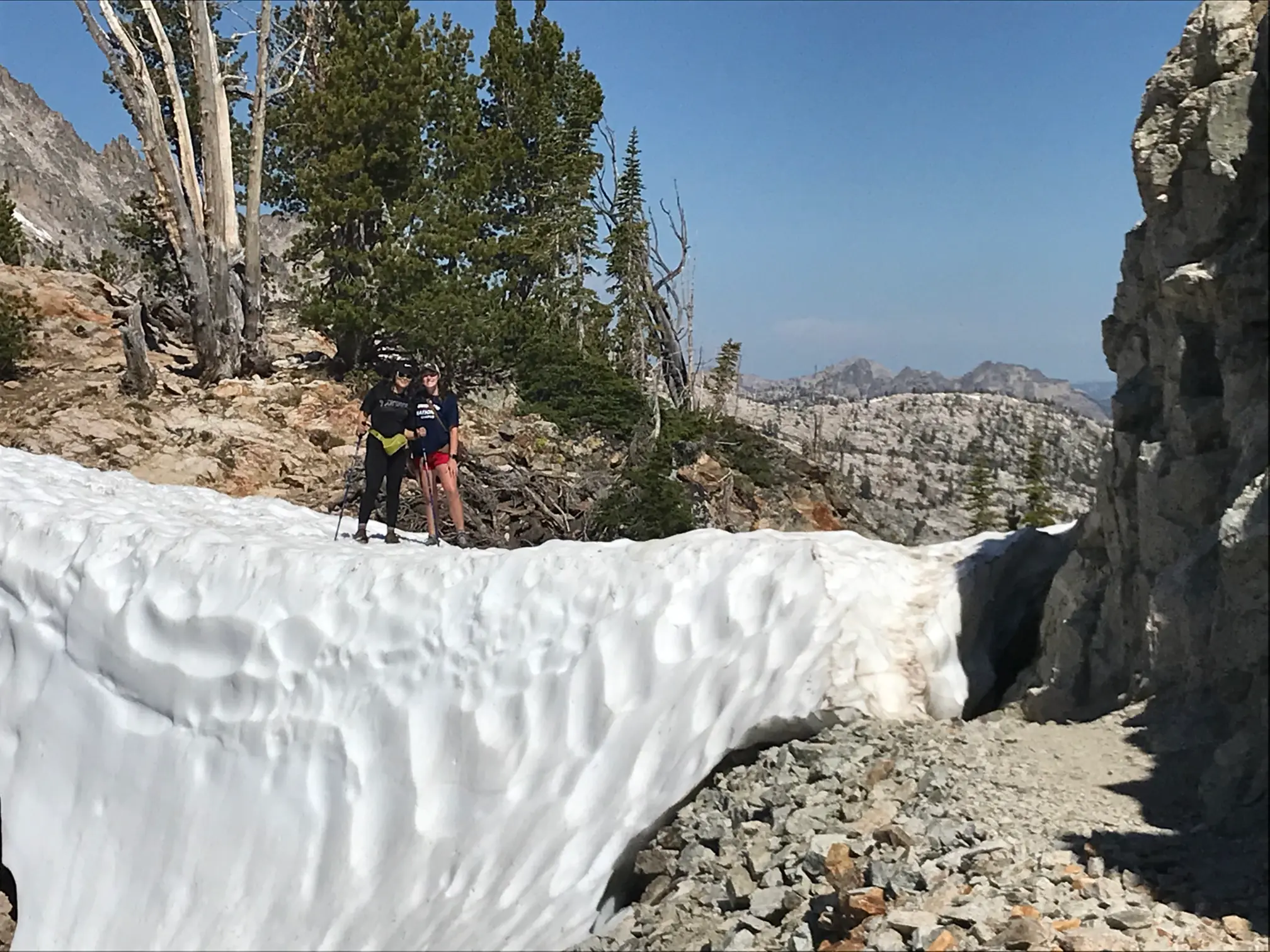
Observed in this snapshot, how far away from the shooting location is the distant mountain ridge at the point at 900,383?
92562 millimetres

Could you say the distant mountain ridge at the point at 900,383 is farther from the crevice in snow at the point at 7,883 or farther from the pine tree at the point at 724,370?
the crevice in snow at the point at 7,883

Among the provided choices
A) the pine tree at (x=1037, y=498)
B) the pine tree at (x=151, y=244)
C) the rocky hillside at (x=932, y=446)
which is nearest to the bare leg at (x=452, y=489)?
the pine tree at (x=151, y=244)

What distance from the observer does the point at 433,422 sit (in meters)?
9.98

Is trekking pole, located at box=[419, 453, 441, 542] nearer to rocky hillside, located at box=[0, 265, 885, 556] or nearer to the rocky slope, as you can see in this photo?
rocky hillside, located at box=[0, 265, 885, 556]

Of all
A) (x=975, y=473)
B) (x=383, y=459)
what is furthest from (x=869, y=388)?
(x=383, y=459)

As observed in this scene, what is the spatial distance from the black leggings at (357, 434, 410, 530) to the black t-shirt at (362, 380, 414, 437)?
16 centimetres

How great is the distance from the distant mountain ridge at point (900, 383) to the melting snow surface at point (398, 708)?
76581 mm

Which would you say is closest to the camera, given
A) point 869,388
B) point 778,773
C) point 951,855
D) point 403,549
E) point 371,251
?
point 951,855

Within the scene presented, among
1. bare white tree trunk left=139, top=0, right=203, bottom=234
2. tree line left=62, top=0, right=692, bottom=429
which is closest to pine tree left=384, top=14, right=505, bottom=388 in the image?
tree line left=62, top=0, right=692, bottom=429

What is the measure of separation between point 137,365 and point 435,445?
8.60 m

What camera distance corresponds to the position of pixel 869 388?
107 meters

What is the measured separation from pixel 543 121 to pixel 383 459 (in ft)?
62.1

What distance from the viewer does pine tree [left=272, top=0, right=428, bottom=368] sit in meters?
17.3

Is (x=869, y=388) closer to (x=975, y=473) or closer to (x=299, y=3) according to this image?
(x=975, y=473)
